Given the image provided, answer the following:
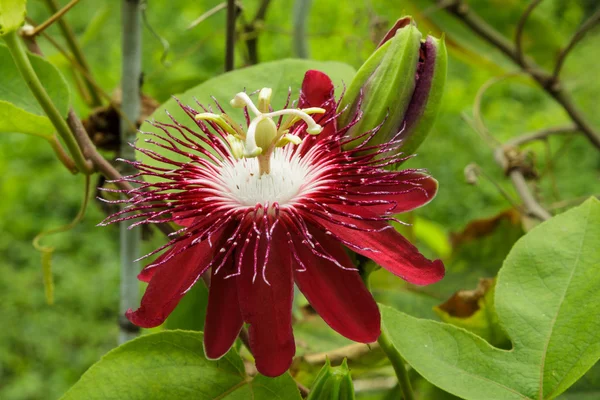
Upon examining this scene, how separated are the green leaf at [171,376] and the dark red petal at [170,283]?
34 mm

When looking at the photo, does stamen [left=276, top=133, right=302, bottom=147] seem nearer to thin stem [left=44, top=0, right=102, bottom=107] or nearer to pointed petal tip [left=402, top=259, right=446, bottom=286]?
pointed petal tip [left=402, top=259, right=446, bottom=286]

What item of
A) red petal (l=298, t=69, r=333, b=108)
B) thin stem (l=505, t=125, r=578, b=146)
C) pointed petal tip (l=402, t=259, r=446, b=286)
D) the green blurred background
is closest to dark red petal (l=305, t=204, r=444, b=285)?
pointed petal tip (l=402, t=259, r=446, b=286)

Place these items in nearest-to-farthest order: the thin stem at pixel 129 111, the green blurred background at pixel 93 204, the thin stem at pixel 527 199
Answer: the thin stem at pixel 129 111
the thin stem at pixel 527 199
the green blurred background at pixel 93 204

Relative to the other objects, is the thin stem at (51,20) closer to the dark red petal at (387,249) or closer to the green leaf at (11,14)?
the green leaf at (11,14)

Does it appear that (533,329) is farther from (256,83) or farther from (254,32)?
(254,32)

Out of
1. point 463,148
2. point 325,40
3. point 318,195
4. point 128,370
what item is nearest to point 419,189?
point 318,195

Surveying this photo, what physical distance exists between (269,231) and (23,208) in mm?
2157

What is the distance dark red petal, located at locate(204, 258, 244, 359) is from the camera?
0.40 metres

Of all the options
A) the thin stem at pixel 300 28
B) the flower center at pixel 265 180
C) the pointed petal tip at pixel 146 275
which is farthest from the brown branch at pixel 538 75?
the pointed petal tip at pixel 146 275

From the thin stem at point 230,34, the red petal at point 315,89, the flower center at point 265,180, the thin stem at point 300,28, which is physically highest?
the thin stem at point 300,28

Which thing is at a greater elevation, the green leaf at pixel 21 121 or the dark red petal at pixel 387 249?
the green leaf at pixel 21 121

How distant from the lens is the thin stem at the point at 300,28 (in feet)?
2.70

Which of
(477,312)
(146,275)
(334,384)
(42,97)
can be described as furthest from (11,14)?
(477,312)

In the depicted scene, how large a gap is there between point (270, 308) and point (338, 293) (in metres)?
0.04
